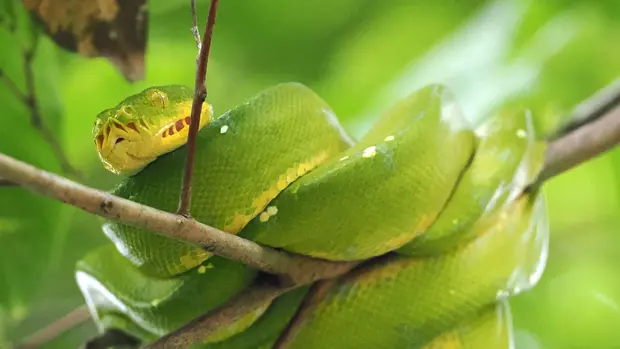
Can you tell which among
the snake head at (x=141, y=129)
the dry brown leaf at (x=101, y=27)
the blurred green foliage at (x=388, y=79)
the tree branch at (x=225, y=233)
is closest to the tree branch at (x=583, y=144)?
the tree branch at (x=225, y=233)

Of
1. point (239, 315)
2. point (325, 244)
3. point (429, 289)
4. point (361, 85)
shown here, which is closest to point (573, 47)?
point (361, 85)

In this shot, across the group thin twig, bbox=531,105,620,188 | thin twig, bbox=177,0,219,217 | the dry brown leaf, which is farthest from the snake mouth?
thin twig, bbox=531,105,620,188

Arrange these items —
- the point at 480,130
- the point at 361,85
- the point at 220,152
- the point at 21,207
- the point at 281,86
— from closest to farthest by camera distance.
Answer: the point at 220,152, the point at 281,86, the point at 480,130, the point at 21,207, the point at 361,85

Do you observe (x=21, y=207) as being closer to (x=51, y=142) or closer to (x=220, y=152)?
(x=51, y=142)

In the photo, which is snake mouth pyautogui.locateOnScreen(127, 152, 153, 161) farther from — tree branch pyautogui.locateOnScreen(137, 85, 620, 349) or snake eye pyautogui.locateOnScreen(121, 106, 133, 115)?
tree branch pyautogui.locateOnScreen(137, 85, 620, 349)

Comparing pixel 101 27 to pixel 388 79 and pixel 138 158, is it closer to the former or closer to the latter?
pixel 138 158

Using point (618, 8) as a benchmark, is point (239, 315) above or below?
below

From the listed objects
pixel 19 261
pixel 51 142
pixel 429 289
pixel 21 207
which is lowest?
pixel 429 289
